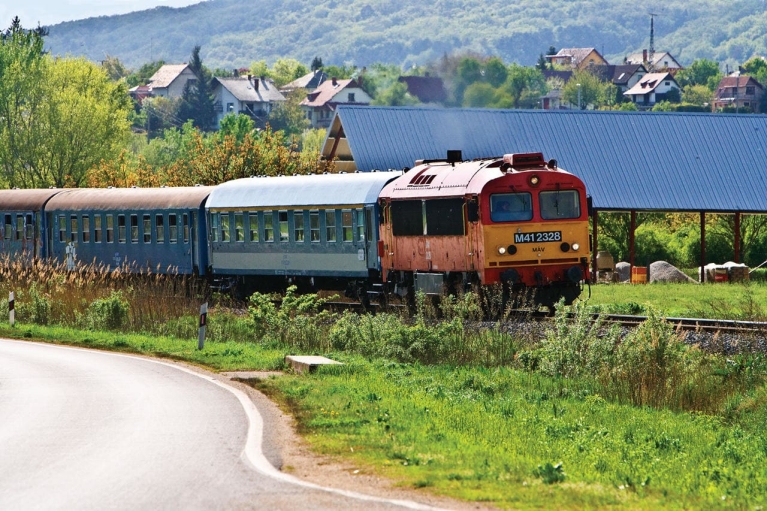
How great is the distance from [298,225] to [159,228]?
23.6 ft

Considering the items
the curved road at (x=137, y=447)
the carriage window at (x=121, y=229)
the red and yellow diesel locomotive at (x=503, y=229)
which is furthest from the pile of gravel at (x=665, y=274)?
the curved road at (x=137, y=447)

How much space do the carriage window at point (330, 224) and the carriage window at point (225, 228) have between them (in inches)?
197

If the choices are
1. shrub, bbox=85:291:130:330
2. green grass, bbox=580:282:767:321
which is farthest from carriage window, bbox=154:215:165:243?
green grass, bbox=580:282:767:321

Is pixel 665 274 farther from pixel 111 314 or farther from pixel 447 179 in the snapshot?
pixel 111 314

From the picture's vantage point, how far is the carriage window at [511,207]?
28.4m

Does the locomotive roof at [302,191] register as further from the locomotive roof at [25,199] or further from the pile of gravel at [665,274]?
the pile of gravel at [665,274]

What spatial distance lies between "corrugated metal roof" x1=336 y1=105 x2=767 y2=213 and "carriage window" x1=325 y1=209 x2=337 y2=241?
1603 centimetres

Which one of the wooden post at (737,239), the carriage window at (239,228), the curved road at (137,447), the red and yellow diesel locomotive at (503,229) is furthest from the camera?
the wooden post at (737,239)

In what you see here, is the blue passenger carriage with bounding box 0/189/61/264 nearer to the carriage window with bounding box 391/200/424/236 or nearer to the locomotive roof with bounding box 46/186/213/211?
the locomotive roof with bounding box 46/186/213/211

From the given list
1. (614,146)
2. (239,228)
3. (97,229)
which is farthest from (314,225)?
(614,146)

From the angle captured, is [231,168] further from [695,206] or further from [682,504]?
[682,504]

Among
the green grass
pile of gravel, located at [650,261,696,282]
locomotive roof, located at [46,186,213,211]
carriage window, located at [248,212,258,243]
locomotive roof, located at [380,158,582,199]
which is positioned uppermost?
locomotive roof, located at [380,158,582,199]

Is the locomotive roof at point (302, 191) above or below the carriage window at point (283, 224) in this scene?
above

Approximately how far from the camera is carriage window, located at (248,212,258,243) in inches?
1426
